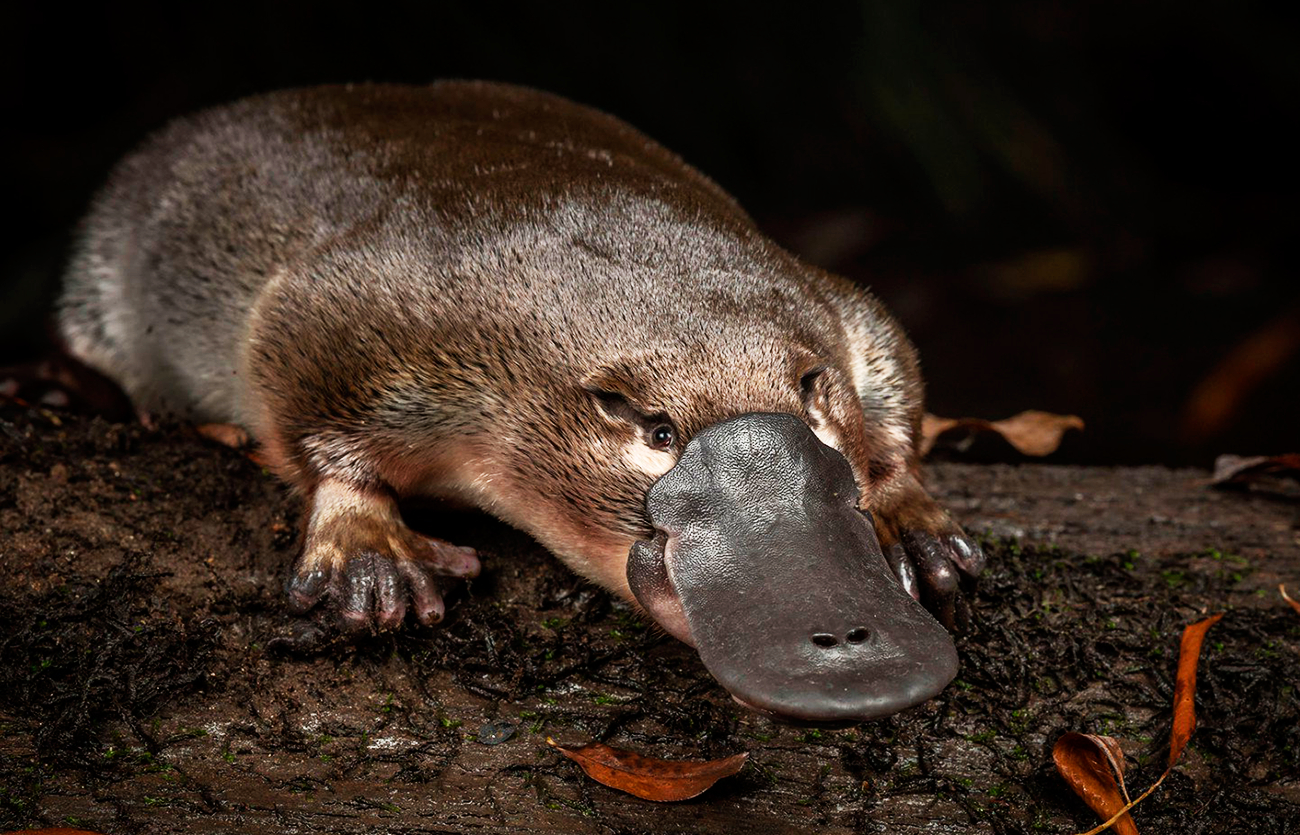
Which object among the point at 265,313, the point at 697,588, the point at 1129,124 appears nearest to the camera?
the point at 697,588

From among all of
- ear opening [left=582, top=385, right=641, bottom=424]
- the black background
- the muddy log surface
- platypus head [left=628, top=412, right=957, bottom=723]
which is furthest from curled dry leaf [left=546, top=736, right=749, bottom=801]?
the black background

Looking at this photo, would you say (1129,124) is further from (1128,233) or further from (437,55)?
(437,55)

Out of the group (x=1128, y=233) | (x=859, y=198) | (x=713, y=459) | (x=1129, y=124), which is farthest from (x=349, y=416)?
(x=1129, y=124)

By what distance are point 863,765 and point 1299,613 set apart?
0.97m

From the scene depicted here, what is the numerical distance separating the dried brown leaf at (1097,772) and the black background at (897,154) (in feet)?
9.81

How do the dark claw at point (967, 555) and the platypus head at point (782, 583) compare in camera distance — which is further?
the dark claw at point (967, 555)

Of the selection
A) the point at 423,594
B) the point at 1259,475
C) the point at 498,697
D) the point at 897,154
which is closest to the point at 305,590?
the point at 423,594

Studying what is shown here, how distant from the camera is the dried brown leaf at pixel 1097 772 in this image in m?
1.90

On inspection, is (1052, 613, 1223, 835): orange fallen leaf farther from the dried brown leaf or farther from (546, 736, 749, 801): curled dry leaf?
(546, 736, 749, 801): curled dry leaf

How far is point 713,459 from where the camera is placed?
1.90 m

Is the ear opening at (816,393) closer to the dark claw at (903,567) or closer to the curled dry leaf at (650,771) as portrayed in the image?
the dark claw at (903,567)

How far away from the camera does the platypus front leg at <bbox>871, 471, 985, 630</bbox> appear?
231 cm

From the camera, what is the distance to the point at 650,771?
1896 millimetres

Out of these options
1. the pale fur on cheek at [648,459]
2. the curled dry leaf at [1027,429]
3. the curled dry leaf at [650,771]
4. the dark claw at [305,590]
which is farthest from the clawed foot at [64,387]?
the curled dry leaf at [1027,429]
